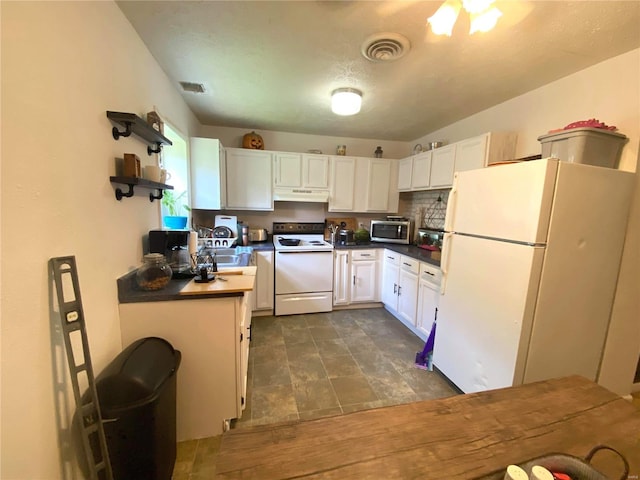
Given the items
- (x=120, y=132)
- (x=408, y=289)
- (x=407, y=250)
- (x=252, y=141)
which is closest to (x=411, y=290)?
(x=408, y=289)

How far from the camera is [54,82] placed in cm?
96

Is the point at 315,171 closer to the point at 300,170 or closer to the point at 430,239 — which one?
the point at 300,170

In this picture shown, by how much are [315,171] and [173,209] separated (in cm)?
181

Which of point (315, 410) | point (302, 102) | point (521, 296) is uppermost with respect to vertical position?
point (302, 102)

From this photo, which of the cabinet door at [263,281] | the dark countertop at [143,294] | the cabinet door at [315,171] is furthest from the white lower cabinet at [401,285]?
the dark countertop at [143,294]

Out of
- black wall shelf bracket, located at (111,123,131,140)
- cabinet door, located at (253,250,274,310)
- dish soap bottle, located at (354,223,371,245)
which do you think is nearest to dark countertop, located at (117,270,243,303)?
black wall shelf bracket, located at (111,123,131,140)

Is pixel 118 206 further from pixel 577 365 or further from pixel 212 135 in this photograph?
pixel 577 365

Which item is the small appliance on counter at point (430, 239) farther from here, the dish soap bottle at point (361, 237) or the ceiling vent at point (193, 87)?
the ceiling vent at point (193, 87)

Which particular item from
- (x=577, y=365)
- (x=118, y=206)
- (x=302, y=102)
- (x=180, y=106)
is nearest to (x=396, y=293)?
(x=577, y=365)

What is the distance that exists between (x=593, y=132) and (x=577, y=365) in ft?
4.93

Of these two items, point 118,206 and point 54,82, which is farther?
point 118,206

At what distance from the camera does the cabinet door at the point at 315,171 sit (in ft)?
11.4

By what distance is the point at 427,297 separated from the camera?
2648 millimetres

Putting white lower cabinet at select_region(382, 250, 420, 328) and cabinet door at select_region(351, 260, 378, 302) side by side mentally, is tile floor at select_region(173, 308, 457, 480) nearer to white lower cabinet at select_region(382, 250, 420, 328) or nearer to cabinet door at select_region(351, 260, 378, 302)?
white lower cabinet at select_region(382, 250, 420, 328)
